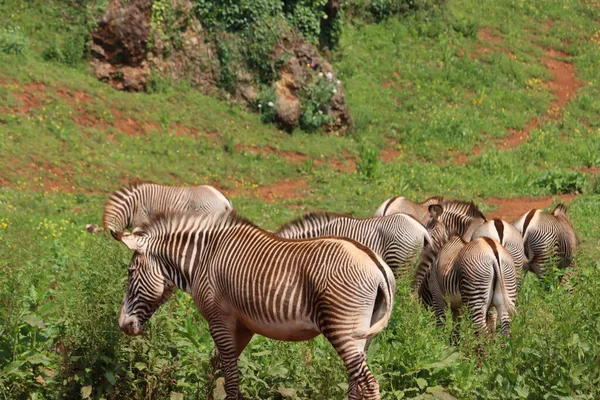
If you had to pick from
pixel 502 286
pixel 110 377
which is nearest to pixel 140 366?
pixel 110 377

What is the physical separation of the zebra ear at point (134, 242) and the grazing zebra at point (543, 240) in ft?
26.4

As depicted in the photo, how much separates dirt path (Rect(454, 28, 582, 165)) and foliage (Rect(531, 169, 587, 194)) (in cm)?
272

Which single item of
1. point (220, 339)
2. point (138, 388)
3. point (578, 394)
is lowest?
point (138, 388)

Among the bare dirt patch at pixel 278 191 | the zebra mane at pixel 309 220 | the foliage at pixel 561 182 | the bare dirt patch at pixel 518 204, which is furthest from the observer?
the foliage at pixel 561 182

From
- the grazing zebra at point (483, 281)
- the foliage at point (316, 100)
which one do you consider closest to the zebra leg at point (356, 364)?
the grazing zebra at point (483, 281)

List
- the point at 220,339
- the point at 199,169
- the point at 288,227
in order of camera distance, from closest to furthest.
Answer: the point at 220,339
the point at 288,227
the point at 199,169

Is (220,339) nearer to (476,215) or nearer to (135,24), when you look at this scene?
(476,215)

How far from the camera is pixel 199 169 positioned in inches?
897

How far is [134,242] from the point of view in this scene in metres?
7.83

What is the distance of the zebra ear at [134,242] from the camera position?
25.5 ft

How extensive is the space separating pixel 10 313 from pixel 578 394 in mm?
4561

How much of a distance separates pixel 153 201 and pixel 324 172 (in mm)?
9045

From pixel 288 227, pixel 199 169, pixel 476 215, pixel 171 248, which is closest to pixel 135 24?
pixel 199 169

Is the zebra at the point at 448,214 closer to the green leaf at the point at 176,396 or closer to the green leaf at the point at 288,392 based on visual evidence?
the green leaf at the point at 288,392
